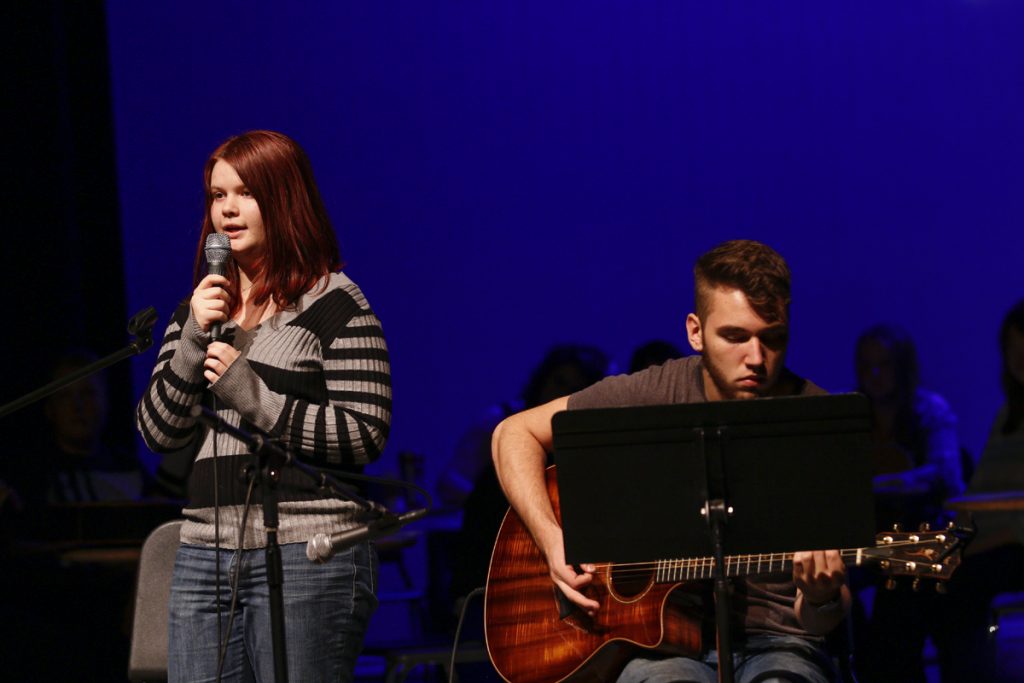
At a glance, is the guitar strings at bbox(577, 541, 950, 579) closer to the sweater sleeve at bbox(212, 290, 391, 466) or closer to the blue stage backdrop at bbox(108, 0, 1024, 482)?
the sweater sleeve at bbox(212, 290, 391, 466)

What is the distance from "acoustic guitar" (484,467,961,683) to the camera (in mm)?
2338

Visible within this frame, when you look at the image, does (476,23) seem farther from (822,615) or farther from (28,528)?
(822,615)

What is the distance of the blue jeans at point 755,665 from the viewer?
2.39 meters

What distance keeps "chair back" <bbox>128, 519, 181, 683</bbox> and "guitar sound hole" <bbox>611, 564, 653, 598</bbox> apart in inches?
45.4

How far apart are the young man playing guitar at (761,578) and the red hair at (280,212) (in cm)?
57

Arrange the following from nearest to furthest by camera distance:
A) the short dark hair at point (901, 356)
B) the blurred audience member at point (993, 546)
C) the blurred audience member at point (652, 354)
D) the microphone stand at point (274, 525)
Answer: the microphone stand at point (274, 525)
the blurred audience member at point (993, 546)
the blurred audience member at point (652, 354)
the short dark hair at point (901, 356)

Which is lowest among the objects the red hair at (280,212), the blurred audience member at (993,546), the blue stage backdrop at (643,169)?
the blurred audience member at (993,546)

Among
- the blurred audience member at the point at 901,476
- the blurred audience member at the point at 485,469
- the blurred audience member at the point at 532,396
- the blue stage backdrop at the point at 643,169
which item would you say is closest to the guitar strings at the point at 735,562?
the blurred audience member at the point at 485,469

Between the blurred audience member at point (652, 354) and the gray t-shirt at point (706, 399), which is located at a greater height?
the blurred audience member at point (652, 354)

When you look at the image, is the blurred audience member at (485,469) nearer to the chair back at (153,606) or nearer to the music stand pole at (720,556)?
the chair back at (153,606)

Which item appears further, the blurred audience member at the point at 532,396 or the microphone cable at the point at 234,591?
the blurred audience member at the point at 532,396

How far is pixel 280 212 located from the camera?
2.50m

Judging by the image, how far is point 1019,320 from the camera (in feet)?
15.7

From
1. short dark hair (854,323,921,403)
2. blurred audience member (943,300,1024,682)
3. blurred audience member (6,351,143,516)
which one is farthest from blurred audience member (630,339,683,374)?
blurred audience member (6,351,143,516)
